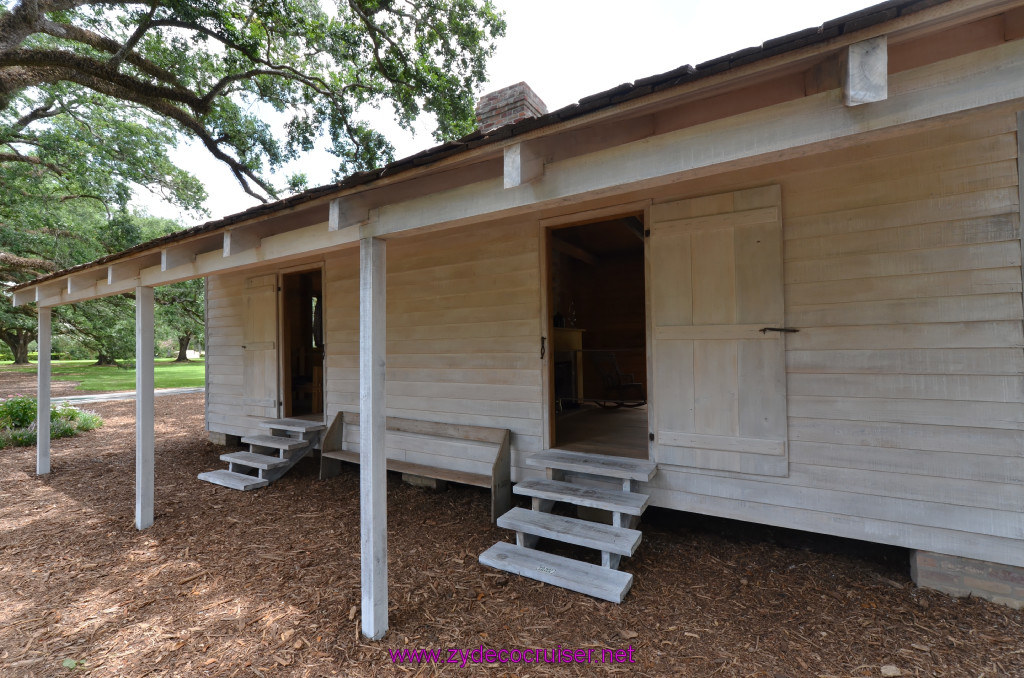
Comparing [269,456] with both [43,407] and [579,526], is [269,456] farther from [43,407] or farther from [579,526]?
[579,526]

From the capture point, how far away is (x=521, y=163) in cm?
184

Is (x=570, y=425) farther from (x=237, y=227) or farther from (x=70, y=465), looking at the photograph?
(x=70, y=465)

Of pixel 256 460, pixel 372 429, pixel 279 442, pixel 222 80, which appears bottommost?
Result: pixel 256 460

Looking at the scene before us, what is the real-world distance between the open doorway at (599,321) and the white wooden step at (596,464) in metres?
1.68

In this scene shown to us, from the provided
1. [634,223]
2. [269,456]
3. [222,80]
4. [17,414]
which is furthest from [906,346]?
[17,414]

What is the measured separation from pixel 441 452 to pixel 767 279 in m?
3.13

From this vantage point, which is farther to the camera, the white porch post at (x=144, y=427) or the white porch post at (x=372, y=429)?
the white porch post at (x=144, y=427)

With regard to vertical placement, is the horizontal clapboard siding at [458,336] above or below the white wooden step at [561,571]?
above

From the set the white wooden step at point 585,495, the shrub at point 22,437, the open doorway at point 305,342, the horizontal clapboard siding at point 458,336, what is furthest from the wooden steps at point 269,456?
the shrub at point 22,437

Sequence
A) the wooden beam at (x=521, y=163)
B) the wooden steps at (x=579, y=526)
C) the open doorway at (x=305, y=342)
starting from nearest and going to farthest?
the wooden beam at (x=521, y=163)
the wooden steps at (x=579, y=526)
the open doorway at (x=305, y=342)

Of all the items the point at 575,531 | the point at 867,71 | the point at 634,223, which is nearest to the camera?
the point at 867,71

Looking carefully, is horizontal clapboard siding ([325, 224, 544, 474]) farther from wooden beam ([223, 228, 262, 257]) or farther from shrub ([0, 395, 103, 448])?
shrub ([0, 395, 103, 448])

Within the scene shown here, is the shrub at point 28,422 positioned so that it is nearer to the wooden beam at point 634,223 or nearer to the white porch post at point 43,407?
the white porch post at point 43,407

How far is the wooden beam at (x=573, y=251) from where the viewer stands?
6566mm
